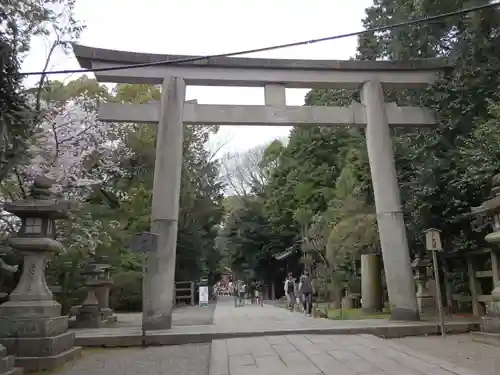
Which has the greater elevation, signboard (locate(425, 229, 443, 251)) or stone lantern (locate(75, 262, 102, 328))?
Answer: signboard (locate(425, 229, 443, 251))

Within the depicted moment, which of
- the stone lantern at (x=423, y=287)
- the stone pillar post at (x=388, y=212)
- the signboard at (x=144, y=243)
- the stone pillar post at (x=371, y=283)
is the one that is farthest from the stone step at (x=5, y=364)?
the stone pillar post at (x=371, y=283)

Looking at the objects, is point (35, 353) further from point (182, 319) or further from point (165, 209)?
point (182, 319)

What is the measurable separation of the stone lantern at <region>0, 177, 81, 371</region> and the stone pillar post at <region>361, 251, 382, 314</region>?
953cm

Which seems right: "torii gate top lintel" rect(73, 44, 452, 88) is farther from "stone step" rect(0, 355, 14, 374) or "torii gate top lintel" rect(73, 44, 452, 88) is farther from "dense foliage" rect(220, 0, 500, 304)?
"stone step" rect(0, 355, 14, 374)

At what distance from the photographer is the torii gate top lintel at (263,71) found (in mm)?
10062

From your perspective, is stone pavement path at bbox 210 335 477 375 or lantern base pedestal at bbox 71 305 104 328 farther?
lantern base pedestal at bbox 71 305 104 328

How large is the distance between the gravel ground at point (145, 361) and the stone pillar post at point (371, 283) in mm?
7631

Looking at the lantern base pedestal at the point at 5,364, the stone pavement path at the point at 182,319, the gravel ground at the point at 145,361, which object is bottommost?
the gravel ground at the point at 145,361

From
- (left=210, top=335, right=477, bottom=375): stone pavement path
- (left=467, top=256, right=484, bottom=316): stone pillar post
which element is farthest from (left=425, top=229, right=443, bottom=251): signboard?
(left=467, top=256, right=484, bottom=316): stone pillar post

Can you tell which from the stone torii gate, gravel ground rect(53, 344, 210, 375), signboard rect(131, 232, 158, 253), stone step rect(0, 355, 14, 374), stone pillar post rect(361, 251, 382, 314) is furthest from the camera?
stone pillar post rect(361, 251, 382, 314)

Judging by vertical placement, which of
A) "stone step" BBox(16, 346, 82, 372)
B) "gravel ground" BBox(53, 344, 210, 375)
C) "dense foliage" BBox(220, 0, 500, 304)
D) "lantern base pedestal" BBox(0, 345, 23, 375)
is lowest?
"gravel ground" BBox(53, 344, 210, 375)

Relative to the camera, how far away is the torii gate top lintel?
33.0 ft

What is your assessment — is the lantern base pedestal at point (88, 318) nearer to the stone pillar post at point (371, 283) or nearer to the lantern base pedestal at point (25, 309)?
the lantern base pedestal at point (25, 309)

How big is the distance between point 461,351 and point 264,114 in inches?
255
